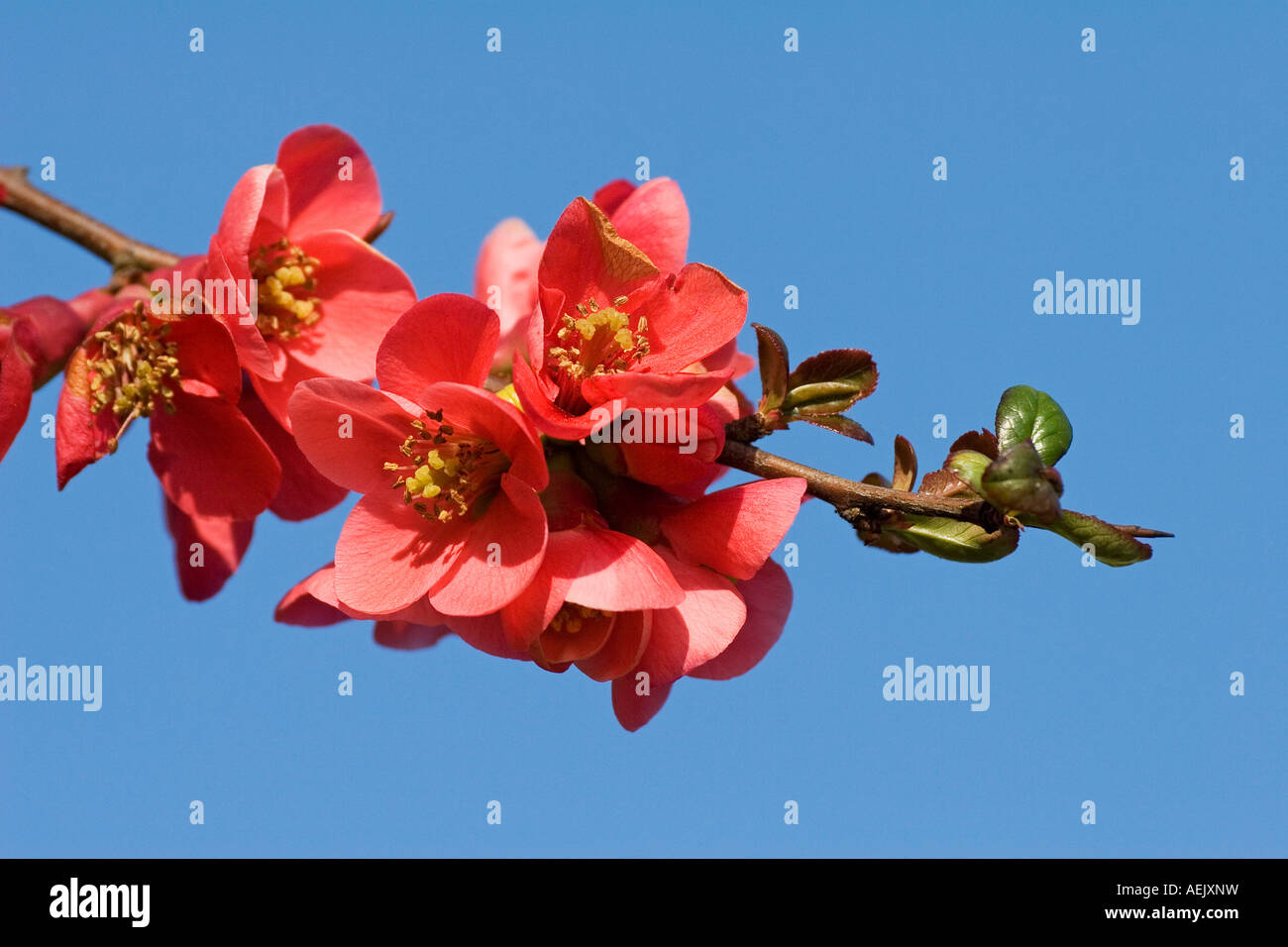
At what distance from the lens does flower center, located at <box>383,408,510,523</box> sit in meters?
1.38

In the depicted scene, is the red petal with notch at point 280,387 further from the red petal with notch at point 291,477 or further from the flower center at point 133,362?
the flower center at point 133,362

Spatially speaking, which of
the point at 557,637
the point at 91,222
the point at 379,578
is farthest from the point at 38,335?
the point at 557,637

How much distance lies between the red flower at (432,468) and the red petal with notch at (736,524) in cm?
23

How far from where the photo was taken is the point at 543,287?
140cm

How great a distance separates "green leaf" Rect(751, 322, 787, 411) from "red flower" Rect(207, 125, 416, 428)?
654 mm

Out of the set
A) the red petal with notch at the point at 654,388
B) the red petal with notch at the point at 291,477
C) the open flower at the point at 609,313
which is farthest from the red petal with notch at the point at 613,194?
the red petal with notch at the point at 291,477

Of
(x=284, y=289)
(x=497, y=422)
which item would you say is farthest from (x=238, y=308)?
(x=497, y=422)

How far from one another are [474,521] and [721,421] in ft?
1.17

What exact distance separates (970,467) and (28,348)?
1376 millimetres

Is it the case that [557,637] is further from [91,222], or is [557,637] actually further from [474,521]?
[91,222]

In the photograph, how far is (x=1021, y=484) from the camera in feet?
3.99

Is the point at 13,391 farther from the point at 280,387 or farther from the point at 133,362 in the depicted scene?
the point at 280,387

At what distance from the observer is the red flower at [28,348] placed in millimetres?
1576

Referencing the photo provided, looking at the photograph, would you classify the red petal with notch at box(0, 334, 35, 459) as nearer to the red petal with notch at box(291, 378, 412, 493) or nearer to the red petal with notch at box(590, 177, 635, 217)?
the red petal with notch at box(291, 378, 412, 493)
